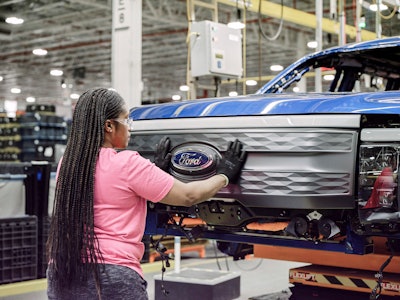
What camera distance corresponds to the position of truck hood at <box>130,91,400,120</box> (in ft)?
9.52

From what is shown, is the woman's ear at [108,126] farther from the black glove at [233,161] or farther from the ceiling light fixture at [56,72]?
the ceiling light fixture at [56,72]

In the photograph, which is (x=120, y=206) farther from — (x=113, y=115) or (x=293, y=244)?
(x=293, y=244)

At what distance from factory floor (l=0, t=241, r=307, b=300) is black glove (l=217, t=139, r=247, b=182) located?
2.38m

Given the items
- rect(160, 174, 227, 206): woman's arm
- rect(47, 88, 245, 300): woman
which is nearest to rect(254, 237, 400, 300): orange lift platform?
rect(160, 174, 227, 206): woman's arm

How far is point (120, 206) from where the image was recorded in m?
2.41

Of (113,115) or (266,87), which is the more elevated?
(266,87)

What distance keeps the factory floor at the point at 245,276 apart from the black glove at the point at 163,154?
2.26 metres

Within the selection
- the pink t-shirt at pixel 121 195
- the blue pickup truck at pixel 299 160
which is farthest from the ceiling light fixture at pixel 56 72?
the pink t-shirt at pixel 121 195

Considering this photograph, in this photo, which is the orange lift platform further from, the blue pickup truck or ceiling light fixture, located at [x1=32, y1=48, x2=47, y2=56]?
ceiling light fixture, located at [x1=32, y1=48, x2=47, y2=56]

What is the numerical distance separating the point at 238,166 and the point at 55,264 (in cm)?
102

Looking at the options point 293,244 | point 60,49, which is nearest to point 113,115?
point 293,244

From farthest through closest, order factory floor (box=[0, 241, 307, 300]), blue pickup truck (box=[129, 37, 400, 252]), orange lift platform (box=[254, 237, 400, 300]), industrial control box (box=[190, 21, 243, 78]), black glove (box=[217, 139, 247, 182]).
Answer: industrial control box (box=[190, 21, 243, 78]) → factory floor (box=[0, 241, 307, 300]) → orange lift platform (box=[254, 237, 400, 300]) → black glove (box=[217, 139, 247, 182]) → blue pickup truck (box=[129, 37, 400, 252])

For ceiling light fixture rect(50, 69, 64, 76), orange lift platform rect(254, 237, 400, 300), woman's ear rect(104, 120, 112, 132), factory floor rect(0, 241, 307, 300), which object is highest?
ceiling light fixture rect(50, 69, 64, 76)

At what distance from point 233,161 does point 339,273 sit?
169 centimetres
